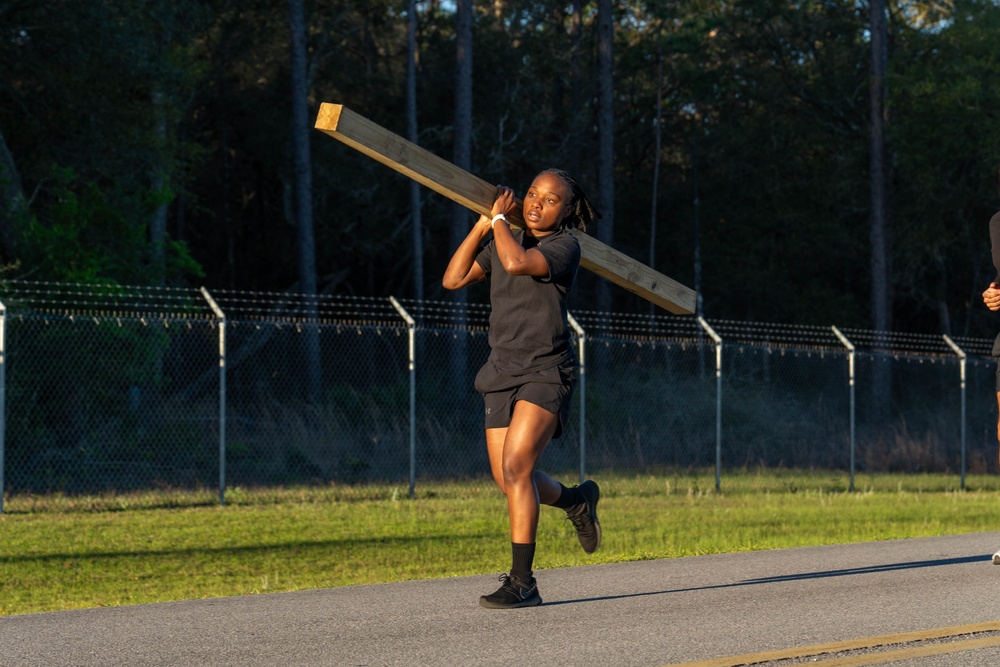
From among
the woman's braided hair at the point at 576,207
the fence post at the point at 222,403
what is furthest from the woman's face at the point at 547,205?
the fence post at the point at 222,403

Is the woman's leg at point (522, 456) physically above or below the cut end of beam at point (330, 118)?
below

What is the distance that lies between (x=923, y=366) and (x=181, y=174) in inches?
742

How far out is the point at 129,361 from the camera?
1950 centimetres

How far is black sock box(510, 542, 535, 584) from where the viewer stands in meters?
6.99

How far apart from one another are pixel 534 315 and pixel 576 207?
26.6 inches

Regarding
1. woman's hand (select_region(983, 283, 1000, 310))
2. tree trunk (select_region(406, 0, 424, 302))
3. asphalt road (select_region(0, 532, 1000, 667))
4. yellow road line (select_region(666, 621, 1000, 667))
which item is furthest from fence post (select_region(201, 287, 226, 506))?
tree trunk (select_region(406, 0, 424, 302))

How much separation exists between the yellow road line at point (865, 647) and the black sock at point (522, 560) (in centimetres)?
133

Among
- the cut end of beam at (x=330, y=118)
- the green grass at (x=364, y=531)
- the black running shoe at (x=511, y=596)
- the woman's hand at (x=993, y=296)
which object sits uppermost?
the cut end of beam at (x=330, y=118)

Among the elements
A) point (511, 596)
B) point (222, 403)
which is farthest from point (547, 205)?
point (222, 403)

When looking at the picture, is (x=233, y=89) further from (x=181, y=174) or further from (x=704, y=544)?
(x=704, y=544)

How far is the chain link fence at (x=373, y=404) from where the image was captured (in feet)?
58.5

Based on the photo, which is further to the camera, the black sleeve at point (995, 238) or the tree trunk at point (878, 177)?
the tree trunk at point (878, 177)

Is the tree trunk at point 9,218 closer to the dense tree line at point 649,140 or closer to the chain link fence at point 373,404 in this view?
the chain link fence at point 373,404

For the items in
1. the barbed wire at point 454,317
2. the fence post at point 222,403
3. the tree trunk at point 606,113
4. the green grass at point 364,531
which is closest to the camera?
the green grass at point 364,531
